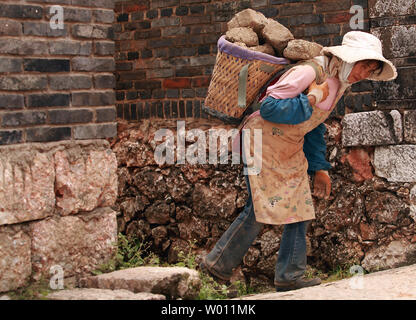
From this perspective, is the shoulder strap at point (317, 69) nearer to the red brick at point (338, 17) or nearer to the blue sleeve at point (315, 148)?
the blue sleeve at point (315, 148)

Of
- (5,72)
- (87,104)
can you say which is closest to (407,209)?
(87,104)

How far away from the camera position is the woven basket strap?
3600 millimetres

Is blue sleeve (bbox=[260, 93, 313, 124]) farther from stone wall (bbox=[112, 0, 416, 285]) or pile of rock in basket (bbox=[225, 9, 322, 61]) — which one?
stone wall (bbox=[112, 0, 416, 285])

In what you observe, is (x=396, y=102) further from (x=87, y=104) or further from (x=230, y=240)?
(x=87, y=104)

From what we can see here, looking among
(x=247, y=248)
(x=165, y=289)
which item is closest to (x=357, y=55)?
(x=247, y=248)

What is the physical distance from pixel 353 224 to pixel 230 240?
1823 millimetres

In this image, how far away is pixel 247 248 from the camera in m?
3.82

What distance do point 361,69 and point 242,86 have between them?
27.1 inches

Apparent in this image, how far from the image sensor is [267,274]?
5598 millimetres

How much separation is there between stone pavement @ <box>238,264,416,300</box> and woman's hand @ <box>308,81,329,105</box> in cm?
105

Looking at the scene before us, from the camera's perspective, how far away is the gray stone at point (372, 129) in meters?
4.99

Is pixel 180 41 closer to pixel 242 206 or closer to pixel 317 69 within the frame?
pixel 242 206

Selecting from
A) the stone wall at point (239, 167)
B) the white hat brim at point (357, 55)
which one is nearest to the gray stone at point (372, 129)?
the stone wall at point (239, 167)

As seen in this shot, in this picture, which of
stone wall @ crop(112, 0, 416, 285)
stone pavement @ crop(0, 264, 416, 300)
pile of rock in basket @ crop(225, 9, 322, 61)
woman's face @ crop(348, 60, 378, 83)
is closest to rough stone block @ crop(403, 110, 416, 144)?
stone wall @ crop(112, 0, 416, 285)
